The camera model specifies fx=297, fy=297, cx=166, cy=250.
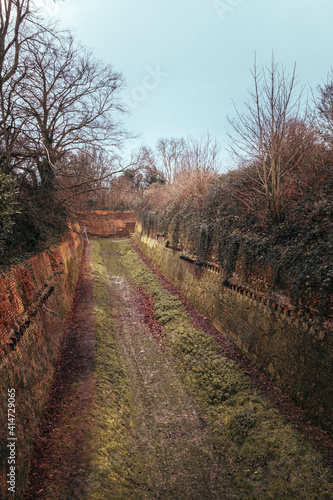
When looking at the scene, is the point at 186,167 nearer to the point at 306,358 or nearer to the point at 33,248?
the point at 33,248

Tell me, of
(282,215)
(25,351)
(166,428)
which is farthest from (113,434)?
(282,215)

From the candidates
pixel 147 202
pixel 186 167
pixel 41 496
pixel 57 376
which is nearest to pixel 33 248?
pixel 57 376

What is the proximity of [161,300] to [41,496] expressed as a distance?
925cm

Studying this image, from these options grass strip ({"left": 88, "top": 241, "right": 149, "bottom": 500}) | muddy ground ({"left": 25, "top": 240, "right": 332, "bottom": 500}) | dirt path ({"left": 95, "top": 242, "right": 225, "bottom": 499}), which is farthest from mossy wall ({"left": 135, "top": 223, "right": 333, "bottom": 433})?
grass strip ({"left": 88, "top": 241, "right": 149, "bottom": 500})

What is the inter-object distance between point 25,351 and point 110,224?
31.5 m

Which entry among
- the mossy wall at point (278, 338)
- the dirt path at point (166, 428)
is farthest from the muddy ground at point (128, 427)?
the mossy wall at point (278, 338)

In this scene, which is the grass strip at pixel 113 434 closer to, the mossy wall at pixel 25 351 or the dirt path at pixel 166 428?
the dirt path at pixel 166 428

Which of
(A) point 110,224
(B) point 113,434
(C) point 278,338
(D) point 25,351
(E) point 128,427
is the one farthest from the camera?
(A) point 110,224

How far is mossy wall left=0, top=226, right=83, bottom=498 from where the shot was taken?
423 cm

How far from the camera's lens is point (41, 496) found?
4102 mm

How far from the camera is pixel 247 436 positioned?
564 centimetres

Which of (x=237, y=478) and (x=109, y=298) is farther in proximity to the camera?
(x=109, y=298)

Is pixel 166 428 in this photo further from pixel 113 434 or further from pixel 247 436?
pixel 247 436

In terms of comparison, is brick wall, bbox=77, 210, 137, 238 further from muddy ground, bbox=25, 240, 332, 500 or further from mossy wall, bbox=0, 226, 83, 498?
mossy wall, bbox=0, 226, 83, 498
